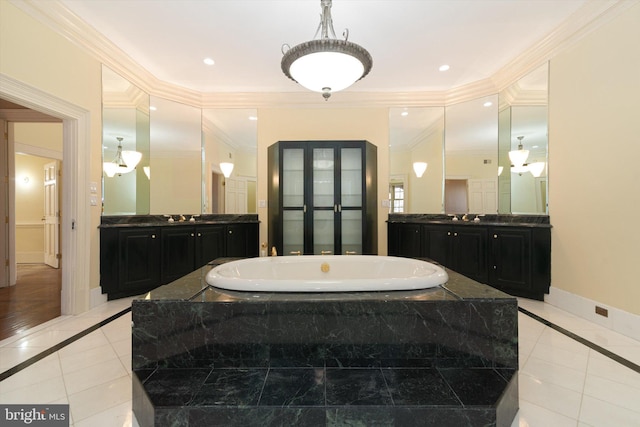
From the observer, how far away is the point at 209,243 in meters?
3.72

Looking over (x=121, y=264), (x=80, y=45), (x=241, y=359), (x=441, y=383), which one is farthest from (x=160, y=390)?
(x=80, y=45)

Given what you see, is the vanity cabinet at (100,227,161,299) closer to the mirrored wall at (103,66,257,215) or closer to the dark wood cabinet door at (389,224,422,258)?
the mirrored wall at (103,66,257,215)

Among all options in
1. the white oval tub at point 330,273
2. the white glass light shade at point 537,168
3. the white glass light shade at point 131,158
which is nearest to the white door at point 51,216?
the white glass light shade at point 131,158

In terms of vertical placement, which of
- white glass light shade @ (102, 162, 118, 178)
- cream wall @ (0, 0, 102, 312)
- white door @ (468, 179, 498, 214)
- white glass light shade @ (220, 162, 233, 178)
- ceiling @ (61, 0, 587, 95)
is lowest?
white door @ (468, 179, 498, 214)

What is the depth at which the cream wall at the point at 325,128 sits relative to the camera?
4.19m

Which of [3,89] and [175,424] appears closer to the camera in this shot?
[175,424]

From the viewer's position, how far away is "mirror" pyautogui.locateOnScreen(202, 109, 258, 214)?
13.6 ft

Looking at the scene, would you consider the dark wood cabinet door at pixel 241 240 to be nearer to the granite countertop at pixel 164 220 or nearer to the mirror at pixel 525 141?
the granite countertop at pixel 164 220

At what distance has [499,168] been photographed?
3.72 meters

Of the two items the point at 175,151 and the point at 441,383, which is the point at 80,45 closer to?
the point at 175,151

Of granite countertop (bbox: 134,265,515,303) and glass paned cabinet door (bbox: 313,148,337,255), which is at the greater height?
glass paned cabinet door (bbox: 313,148,337,255)

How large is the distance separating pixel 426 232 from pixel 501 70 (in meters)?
2.22

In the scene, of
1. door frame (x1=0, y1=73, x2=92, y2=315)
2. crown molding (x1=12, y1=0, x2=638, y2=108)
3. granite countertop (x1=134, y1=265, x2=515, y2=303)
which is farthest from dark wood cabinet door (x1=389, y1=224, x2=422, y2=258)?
door frame (x1=0, y1=73, x2=92, y2=315)

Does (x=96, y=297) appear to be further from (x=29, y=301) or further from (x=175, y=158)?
(x=175, y=158)
